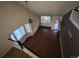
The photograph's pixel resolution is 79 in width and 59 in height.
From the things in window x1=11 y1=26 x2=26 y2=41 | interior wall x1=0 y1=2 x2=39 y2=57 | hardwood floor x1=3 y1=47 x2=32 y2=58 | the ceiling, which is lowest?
hardwood floor x1=3 y1=47 x2=32 y2=58

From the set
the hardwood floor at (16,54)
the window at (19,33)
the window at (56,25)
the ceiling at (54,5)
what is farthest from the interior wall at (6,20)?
the window at (56,25)

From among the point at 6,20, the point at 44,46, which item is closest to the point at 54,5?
the point at 6,20

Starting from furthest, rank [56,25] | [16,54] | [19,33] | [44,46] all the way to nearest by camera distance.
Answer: [56,25], [19,33], [44,46], [16,54]

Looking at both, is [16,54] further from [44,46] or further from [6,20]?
[44,46]

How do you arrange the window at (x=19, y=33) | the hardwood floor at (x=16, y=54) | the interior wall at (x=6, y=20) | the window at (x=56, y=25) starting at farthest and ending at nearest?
the window at (x=56, y=25) < the window at (x=19, y=33) < the interior wall at (x=6, y=20) < the hardwood floor at (x=16, y=54)

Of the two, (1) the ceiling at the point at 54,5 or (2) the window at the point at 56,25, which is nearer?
(1) the ceiling at the point at 54,5

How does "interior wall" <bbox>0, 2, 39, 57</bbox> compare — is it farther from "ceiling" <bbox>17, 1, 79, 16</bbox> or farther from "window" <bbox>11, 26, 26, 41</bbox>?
"window" <bbox>11, 26, 26, 41</bbox>

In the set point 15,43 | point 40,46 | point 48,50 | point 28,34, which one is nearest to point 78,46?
point 15,43

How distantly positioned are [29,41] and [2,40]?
9.48ft

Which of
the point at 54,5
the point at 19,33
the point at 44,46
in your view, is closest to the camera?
the point at 54,5

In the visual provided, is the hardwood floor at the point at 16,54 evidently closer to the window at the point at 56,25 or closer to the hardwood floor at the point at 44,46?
the hardwood floor at the point at 44,46

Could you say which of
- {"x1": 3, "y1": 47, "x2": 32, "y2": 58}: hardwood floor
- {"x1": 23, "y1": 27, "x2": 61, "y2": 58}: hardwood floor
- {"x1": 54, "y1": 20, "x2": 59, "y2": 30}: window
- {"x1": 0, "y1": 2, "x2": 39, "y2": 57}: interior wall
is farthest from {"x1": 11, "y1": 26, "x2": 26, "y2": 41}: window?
{"x1": 54, "y1": 20, "x2": 59, "y2": 30}: window

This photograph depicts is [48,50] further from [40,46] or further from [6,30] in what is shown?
[6,30]

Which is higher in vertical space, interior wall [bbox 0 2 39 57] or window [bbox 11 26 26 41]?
interior wall [bbox 0 2 39 57]
